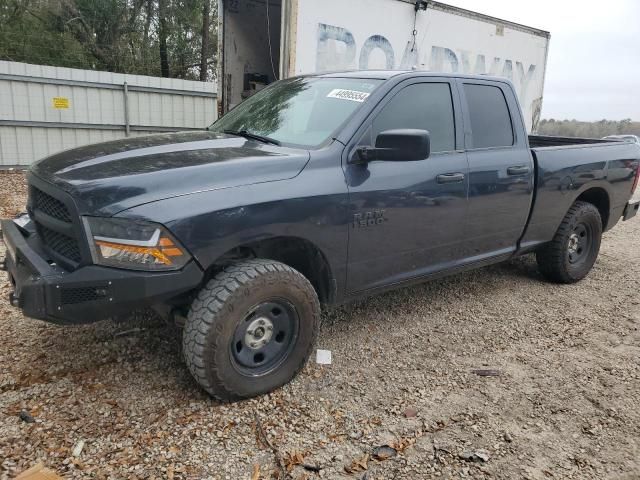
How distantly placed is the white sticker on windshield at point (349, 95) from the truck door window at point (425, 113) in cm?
16

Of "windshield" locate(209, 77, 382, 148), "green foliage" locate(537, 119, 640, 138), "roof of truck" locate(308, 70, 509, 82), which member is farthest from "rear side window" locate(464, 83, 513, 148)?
"green foliage" locate(537, 119, 640, 138)

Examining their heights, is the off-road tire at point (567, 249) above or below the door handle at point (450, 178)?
below

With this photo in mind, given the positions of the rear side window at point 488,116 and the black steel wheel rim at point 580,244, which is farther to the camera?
the black steel wheel rim at point 580,244

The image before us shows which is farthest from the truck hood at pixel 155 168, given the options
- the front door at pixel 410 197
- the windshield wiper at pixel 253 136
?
the front door at pixel 410 197

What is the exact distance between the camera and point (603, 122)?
18859 millimetres

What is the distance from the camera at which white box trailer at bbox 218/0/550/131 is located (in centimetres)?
802

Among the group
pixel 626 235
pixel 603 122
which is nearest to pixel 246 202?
pixel 626 235

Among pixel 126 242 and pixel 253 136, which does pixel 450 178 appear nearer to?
pixel 253 136

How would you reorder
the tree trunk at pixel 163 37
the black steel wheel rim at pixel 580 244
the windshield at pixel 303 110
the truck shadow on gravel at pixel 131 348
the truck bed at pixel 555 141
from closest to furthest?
the truck shadow on gravel at pixel 131 348, the windshield at pixel 303 110, the black steel wheel rim at pixel 580 244, the truck bed at pixel 555 141, the tree trunk at pixel 163 37

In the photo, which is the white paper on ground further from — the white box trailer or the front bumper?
the white box trailer

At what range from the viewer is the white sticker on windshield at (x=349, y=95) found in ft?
11.4

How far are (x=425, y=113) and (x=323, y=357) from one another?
186 cm

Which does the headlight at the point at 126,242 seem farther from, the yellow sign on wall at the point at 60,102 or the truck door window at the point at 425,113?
the yellow sign on wall at the point at 60,102

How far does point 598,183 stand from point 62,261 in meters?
4.74
